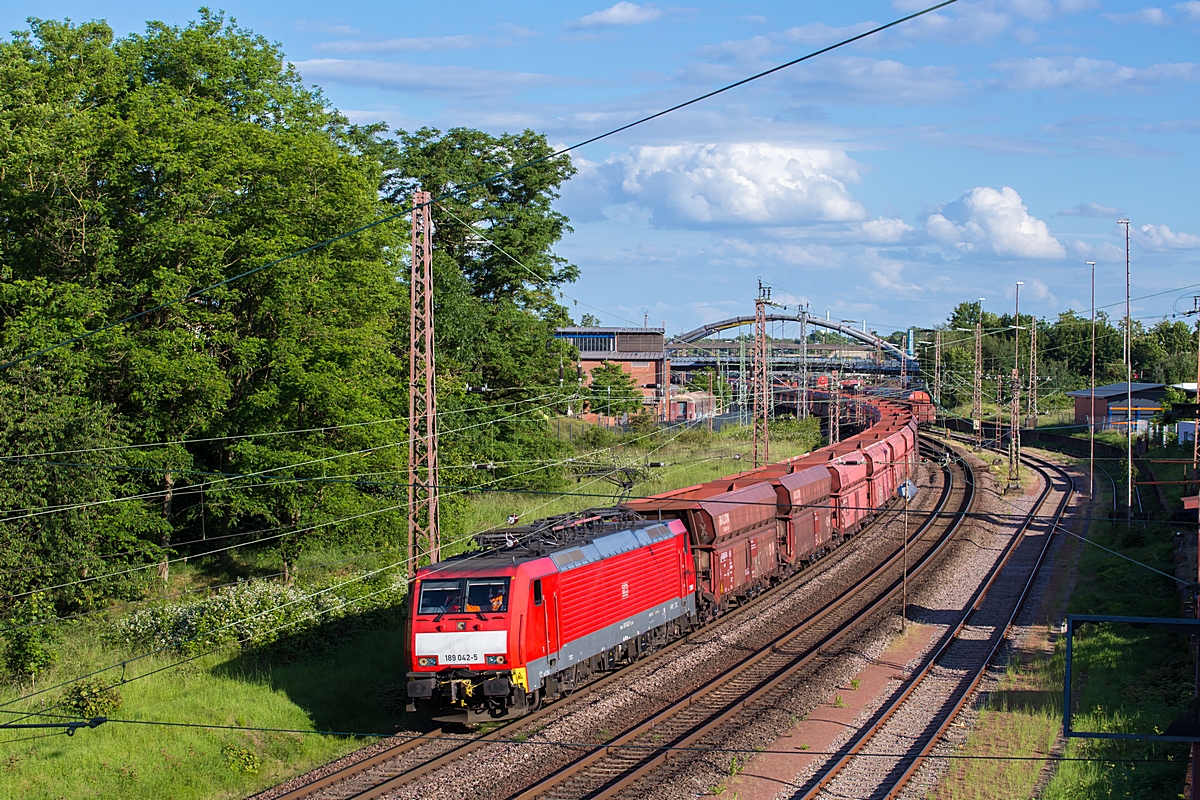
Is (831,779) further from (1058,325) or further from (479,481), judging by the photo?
(1058,325)

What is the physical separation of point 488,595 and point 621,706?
157 inches

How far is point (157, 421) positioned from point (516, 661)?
18.9 metres

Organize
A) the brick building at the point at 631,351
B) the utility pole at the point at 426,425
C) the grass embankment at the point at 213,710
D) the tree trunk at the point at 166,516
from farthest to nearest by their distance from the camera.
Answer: the brick building at the point at 631,351
the tree trunk at the point at 166,516
the utility pole at the point at 426,425
the grass embankment at the point at 213,710

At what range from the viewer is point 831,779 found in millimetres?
16547

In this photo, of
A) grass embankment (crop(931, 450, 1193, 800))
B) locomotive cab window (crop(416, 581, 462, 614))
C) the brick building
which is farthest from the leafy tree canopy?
the brick building

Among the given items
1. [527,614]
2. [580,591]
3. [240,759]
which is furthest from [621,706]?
[240,759]

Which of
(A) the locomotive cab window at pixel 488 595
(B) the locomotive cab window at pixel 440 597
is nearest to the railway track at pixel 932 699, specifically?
(A) the locomotive cab window at pixel 488 595

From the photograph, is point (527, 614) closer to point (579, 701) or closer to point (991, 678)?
point (579, 701)

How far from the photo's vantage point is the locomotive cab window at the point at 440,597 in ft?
61.0

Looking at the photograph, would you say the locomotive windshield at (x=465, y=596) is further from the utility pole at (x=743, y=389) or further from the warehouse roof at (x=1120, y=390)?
the warehouse roof at (x=1120, y=390)

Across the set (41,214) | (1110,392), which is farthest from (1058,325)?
(41,214)

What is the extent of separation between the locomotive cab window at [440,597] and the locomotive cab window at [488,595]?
0.75ft

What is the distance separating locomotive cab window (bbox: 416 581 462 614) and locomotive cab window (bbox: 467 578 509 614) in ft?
0.75

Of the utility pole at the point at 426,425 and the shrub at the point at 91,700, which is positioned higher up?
the utility pole at the point at 426,425
